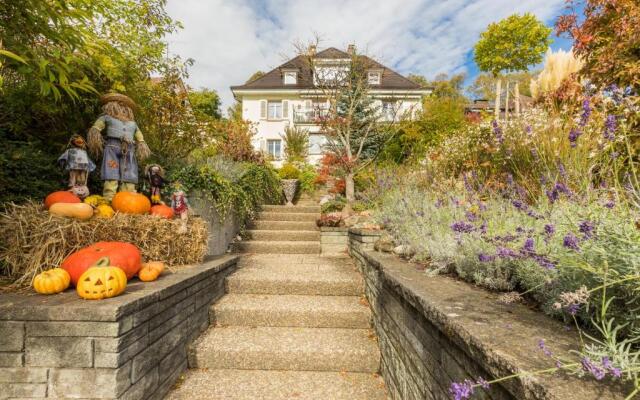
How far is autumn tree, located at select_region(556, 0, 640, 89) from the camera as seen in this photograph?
2.96 meters

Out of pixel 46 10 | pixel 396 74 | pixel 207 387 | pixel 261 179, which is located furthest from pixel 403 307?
pixel 396 74

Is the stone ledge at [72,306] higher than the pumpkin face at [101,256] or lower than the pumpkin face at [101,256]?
lower

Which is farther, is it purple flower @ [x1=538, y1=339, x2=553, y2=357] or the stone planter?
the stone planter

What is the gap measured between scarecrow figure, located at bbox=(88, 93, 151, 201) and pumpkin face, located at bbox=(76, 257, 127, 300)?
5.36 feet

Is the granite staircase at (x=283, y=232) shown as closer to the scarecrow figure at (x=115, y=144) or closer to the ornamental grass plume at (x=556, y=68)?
the scarecrow figure at (x=115, y=144)

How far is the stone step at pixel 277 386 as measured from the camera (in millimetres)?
2135

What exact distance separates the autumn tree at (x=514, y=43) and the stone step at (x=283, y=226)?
15979 millimetres

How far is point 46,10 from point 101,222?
1491mm

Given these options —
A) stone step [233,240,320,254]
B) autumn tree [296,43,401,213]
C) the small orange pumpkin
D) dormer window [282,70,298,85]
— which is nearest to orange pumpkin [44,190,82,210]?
the small orange pumpkin

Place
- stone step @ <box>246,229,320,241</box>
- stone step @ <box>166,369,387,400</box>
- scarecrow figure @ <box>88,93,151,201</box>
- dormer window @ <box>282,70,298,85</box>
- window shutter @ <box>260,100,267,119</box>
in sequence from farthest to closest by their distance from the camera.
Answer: dormer window @ <box>282,70,298,85</box> → window shutter @ <box>260,100,267,119</box> → stone step @ <box>246,229,320,241</box> → scarecrow figure @ <box>88,93,151,201</box> → stone step @ <box>166,369,387,400</box>

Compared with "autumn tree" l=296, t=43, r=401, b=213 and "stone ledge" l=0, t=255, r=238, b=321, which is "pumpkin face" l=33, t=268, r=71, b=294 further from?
"autumn tree" l=296, t=43, r=401, b=213

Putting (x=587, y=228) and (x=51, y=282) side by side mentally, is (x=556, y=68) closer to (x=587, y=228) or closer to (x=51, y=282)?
(x=587, y=228)

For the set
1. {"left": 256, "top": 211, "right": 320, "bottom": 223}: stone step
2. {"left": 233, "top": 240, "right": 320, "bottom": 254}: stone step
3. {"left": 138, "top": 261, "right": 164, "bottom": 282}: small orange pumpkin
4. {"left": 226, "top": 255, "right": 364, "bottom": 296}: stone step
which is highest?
{"left": 256, "top": 211, "right": 320, "bottom": 223}: stone step

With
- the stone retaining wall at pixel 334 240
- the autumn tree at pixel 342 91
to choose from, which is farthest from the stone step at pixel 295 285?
the autumn tree at pixel 342 91
